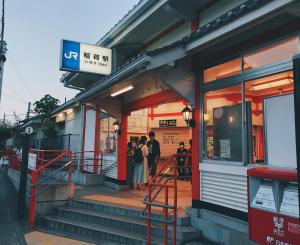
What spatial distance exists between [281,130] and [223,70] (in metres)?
A: 2.41

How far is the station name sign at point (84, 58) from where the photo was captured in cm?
Answer: 1008

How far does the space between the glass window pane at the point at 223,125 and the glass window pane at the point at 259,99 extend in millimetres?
208

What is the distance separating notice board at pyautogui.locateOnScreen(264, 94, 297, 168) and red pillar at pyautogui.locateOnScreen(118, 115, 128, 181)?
6.98 metres

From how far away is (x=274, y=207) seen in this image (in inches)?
120

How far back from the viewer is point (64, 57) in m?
9.99

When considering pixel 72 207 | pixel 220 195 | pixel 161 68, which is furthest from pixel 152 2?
pixel 72 207

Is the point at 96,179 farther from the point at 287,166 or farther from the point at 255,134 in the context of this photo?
the point at 287,166

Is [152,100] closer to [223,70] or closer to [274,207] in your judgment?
[223,70]

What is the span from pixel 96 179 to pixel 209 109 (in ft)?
22.1

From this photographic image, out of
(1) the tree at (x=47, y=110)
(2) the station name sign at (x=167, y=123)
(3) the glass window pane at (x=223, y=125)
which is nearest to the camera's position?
(3) the glass window pane at (x=223, y=125)

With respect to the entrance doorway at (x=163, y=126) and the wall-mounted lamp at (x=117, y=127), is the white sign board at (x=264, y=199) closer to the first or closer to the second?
the wall-mounted lamp at (x=117, y=127)

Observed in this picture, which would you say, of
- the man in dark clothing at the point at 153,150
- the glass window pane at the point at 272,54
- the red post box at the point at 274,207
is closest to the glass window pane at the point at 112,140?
the man in dark clothing at the point at 153,150

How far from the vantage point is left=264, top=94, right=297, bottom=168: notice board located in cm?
372

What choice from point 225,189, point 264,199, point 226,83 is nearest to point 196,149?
point 225,189
